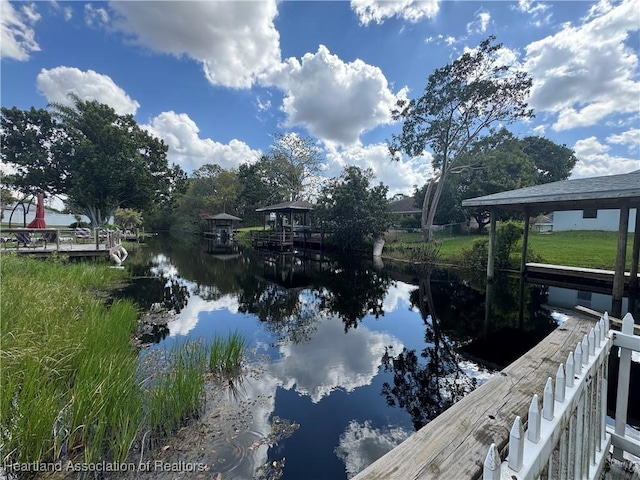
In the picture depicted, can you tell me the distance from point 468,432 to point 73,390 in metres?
3.04

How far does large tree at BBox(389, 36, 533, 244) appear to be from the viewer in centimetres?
1573

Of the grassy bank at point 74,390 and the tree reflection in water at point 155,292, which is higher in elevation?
the grassy bank at point 74,390

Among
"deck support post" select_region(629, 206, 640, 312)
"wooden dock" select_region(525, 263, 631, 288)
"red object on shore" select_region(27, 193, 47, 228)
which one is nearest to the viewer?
"deck support post" select_region(629, 206, 640, 312)

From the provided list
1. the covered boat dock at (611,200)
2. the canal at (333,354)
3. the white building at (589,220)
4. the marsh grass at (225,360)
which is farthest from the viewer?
the white building at (589,220)

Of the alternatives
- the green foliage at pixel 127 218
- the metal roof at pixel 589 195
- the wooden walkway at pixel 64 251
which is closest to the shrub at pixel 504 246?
the metal roof at pixel 589 195

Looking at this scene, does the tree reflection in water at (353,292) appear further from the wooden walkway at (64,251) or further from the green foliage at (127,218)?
the green foliage at (127,218)

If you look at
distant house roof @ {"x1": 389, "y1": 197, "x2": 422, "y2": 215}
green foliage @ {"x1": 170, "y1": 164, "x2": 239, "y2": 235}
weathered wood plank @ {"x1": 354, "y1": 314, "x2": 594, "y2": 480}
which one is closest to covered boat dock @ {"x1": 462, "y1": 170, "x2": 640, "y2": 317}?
weathered wood plank @ {"x1": 354, "y1": 314, "x2": 594, "y2": 480}

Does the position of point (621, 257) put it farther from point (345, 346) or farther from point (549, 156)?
point (549, 156)

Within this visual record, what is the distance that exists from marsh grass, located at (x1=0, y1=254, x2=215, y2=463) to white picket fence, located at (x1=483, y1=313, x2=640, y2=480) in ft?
8.33

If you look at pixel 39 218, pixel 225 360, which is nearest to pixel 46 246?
pixel 39 218

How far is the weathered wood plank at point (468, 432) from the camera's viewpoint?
1.23 m

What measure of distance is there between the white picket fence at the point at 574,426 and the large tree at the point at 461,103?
16.6 metres

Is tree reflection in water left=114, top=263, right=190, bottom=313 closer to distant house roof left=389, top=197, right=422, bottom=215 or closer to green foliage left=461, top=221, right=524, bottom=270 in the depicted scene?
green foliage left=461, top=221, right=524, bottom=270

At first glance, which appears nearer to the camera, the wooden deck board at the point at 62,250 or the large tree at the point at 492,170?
the wooden deck board at the point at 62,250
